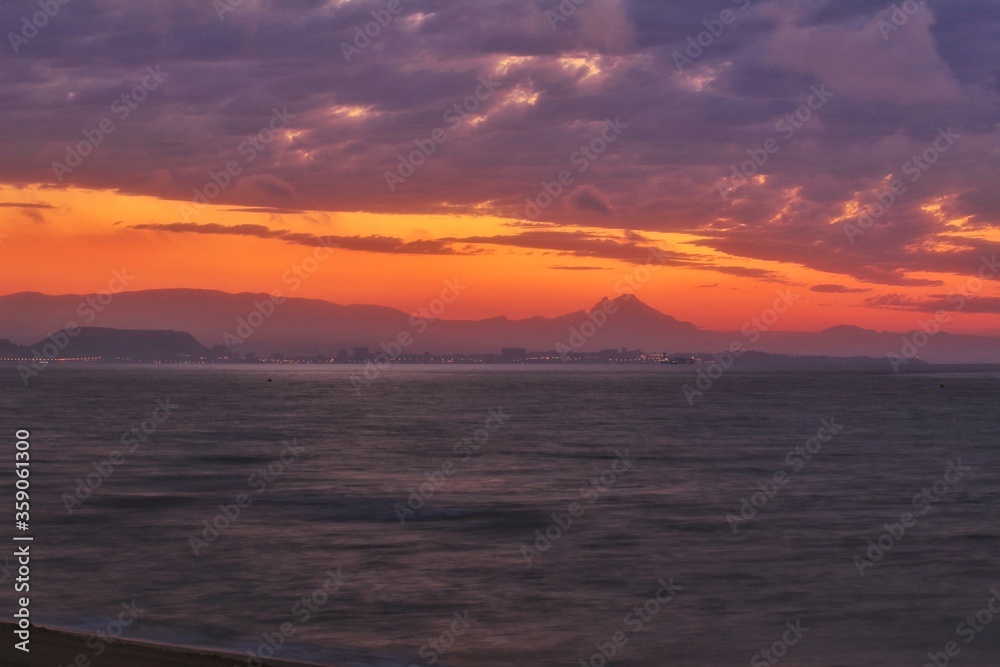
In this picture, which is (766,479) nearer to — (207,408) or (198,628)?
(198,628)

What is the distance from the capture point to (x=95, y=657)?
1381 cm

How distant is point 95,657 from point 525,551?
13727 mm

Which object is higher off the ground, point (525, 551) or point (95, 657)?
point (95, 657)

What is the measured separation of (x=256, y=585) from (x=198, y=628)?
11.2 ft

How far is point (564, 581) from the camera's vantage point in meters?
22.5

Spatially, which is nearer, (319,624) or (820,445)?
(319,624)

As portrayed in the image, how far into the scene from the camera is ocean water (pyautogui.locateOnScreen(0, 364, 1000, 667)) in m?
18.0

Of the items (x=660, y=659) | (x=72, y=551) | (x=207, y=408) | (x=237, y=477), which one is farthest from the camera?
(x=207, y=408)

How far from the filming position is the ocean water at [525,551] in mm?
17969

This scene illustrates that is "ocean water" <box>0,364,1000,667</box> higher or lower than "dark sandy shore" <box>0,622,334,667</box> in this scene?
lower

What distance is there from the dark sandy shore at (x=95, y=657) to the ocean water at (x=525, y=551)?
5.62ft

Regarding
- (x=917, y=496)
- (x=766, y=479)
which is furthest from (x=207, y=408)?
(x=917, y=496)

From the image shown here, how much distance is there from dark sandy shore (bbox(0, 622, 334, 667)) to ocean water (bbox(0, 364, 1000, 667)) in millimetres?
1713

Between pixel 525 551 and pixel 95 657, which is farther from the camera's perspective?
pixel 525 551
